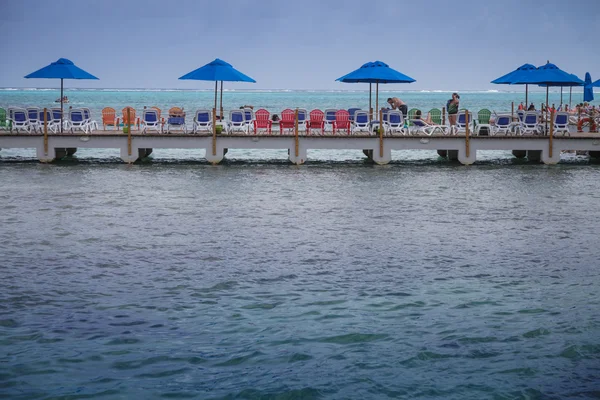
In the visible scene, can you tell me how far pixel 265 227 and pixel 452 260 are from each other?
15.0 feet

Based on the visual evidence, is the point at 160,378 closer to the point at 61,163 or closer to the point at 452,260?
the point at 452,260

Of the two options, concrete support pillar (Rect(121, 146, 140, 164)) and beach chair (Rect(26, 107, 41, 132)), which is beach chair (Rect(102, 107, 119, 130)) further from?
beach chair (Rect(26, 107, 41, 132))

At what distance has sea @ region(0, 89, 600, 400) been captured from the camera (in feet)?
29.1

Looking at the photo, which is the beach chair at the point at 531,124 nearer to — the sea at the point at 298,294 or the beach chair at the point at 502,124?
the beach chair at the point at 502,124

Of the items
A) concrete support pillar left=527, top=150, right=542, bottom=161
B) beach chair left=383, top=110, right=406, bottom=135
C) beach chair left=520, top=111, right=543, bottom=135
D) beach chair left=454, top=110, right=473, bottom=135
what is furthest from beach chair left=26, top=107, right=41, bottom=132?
concrete support pillar left=527, top=150, right=542, bottom=161

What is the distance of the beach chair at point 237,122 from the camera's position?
28188 millimetres

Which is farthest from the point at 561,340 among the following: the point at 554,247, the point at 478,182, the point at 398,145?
the point at 398,145

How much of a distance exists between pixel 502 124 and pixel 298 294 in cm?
1867

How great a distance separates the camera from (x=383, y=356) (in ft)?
31.2

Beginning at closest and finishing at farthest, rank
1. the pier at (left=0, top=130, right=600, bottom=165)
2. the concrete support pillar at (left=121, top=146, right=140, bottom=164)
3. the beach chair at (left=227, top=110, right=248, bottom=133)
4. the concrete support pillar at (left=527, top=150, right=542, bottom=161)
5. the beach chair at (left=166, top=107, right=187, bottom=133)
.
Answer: the pier at (left=0, top=130, right=600, bottom=165)
the beach chair at (left=166, top=107, right=187, bottom=133)
the beach chair at (left=227, top=110, right=248, bottom=133)
the concrete support pillar at (left=121, top=146, right=140, bottom=164)
the concrete support pillar at (left=527, top=150, right=542, bottom=161)

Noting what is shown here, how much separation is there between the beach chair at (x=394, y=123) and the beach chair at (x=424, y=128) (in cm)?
41

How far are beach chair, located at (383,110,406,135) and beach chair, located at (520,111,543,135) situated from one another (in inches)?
164

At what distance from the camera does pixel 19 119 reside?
2841cm

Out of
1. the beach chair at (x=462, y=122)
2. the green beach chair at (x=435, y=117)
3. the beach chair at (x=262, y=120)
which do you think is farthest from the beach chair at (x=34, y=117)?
the beach chair at (x=462, y=122)
